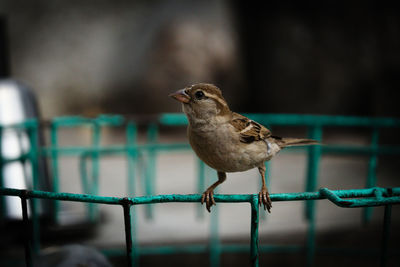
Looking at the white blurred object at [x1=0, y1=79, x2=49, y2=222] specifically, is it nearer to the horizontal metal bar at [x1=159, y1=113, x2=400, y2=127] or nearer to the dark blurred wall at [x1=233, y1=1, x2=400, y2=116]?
the horizontal metal bar at [x1=159, y1=113, x2=400, y2=127]

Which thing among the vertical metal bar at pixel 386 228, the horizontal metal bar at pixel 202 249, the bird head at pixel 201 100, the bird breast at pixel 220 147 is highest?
the bird head at pixel 201 100

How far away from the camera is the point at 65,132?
20.7 feet

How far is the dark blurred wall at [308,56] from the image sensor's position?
6.38 m

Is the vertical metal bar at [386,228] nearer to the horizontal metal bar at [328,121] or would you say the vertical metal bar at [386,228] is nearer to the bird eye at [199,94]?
the bird eye at [199,94]

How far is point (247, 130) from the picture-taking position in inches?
58.6

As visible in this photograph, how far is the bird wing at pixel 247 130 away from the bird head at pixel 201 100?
129 mm

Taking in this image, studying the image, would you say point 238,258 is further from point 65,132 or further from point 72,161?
point 65,132

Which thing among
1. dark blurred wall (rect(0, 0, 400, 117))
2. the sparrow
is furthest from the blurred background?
the sparrow

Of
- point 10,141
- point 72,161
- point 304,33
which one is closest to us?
point 10,141

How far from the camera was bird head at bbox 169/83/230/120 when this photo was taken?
4.24ft

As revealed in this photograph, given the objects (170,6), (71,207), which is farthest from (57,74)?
(71,207)

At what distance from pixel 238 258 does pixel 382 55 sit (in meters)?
3.76

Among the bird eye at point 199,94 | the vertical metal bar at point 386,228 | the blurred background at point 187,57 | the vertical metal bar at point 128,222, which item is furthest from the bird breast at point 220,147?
the blurred background at point 187,57

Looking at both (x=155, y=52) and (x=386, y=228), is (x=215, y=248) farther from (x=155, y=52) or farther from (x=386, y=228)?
(x=155, y=52)
